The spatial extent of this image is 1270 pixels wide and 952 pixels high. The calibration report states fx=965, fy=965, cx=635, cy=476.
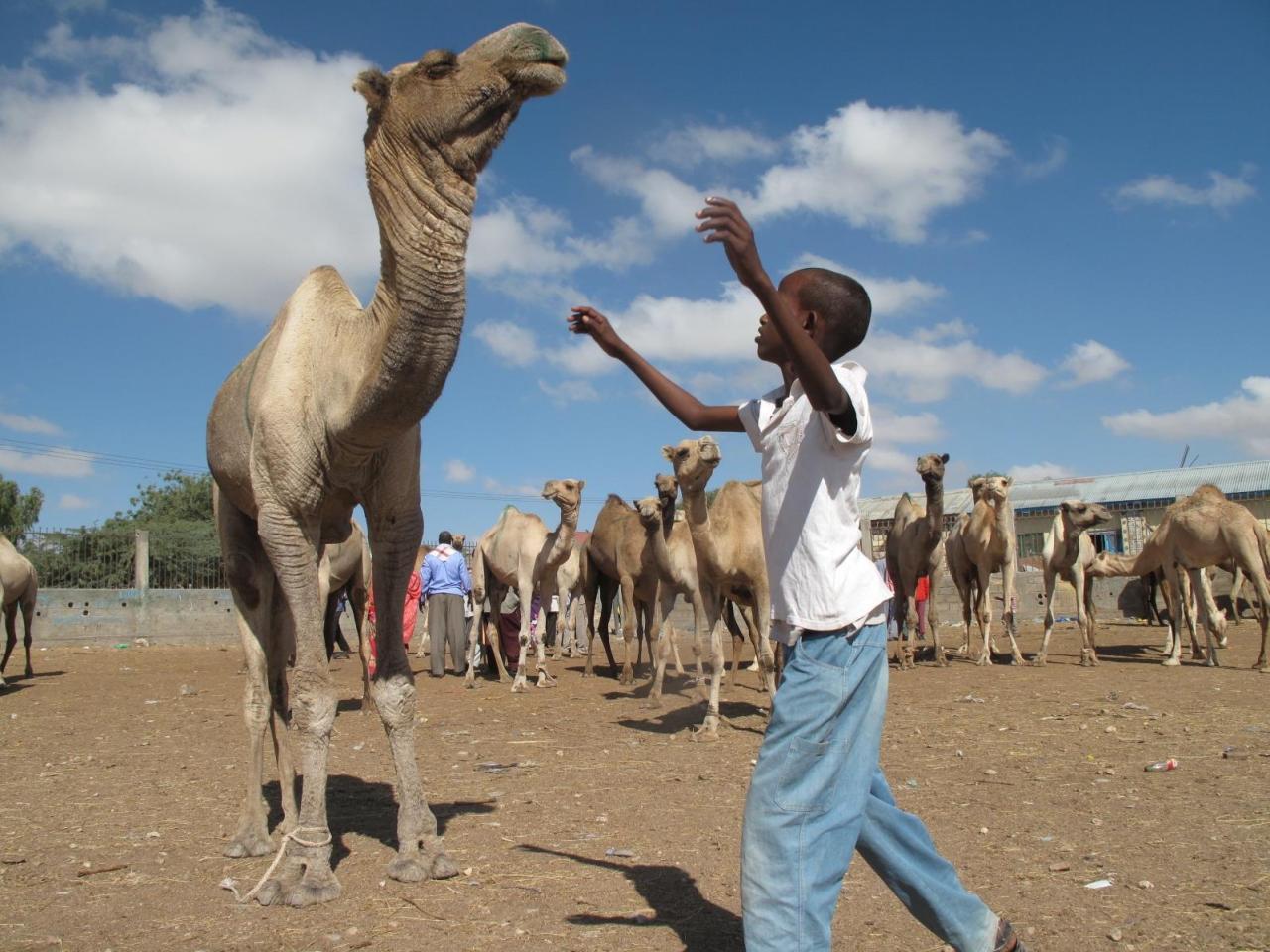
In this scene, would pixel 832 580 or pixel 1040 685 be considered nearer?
pixel 832 580

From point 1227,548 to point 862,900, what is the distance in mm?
11968

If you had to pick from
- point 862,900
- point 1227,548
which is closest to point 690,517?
point 862,900

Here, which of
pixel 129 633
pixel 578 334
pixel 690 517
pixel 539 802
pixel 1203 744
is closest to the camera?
pixel 578 334

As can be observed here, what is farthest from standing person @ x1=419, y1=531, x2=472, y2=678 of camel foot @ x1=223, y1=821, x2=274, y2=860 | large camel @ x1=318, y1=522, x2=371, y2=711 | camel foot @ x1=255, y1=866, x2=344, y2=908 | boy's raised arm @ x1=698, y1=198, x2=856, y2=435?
boy's raised arm @ x1=698, y1=198, x2=856, y2=435

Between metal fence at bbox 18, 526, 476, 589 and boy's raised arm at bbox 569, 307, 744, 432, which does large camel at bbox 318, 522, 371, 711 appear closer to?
boy's raised arm at bbox 569, 307, 744, 432

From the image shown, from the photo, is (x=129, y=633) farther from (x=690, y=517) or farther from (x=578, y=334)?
(x=578, y=334)

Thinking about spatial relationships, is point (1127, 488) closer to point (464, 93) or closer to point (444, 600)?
point (444, 600)

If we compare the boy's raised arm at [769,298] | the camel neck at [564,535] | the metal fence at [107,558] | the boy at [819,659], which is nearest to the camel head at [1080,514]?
the camel neck at [564,535]

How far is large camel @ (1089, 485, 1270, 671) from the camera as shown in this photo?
13.1m

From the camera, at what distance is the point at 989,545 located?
50.2 ft

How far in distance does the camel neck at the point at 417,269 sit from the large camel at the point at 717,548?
15.4ft

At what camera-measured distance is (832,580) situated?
2678mm

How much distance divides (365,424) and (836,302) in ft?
7.01

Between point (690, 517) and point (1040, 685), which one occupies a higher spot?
point (690, 517)
